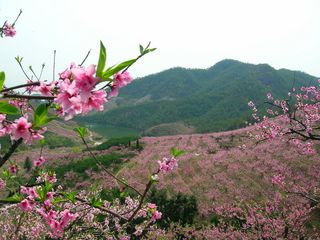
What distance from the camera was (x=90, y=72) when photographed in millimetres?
1843

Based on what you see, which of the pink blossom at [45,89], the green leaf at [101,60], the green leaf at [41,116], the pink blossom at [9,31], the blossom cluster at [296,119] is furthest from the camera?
the blossom cluster at [296,119]

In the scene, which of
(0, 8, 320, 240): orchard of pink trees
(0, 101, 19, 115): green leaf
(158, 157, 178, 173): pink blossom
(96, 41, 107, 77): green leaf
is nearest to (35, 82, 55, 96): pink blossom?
(0, 8, 320, 240): orchard of pink trees

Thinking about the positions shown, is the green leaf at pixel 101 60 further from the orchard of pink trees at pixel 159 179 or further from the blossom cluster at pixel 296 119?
the blossom cluster at pixel 296 119

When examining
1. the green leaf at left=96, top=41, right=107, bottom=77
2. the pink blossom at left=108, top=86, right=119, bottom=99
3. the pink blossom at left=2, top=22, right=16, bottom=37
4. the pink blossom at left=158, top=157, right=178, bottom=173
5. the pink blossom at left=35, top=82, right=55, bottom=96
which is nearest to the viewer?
the green leaf at left=96, top=41, right=107, bottom=77

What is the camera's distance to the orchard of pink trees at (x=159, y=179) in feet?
7.13

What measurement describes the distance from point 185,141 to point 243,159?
16825 millimetres

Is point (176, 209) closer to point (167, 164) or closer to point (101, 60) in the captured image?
point (167, 164)

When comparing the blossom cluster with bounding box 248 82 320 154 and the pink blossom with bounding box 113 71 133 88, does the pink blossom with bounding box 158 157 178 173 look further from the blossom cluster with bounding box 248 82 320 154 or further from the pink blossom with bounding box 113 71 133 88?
the blossom cluster with bounding box 248 82 320 154

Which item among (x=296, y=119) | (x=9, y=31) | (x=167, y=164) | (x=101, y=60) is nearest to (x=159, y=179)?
(x=167, y=164)

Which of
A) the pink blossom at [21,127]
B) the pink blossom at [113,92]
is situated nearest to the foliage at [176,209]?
the pink blossom at [113,92]

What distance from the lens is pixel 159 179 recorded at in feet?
10.1

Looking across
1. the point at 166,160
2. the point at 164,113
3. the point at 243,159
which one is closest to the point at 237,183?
the point at 243,159

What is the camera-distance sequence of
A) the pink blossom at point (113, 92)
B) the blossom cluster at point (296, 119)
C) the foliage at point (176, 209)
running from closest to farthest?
the pink blossom at point (113, 92)
the blossom cluster at point (296, 119)
the foliage at point (176, 209)

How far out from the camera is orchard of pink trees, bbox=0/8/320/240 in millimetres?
2172
